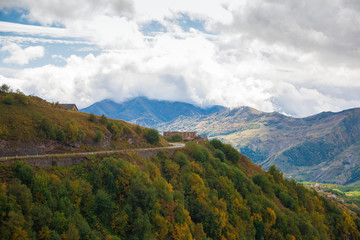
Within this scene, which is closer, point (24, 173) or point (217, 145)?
point (24, 173)

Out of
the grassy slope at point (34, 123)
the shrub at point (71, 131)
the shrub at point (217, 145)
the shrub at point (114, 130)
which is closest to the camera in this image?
the grassy slope at point (34, 123)

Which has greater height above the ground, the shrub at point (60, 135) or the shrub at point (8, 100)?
the shrub at point (8, 100)

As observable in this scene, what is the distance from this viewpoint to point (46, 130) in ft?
186

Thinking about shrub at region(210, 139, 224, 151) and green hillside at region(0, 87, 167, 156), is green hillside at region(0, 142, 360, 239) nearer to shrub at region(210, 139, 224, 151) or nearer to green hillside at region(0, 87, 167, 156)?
green hillside at region(0, 87, 167, 156)

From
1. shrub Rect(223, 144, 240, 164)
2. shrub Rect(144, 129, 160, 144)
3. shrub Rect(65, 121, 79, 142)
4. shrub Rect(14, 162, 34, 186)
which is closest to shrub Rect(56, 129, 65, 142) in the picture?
shrub Rect(65, 121, 79, 142)

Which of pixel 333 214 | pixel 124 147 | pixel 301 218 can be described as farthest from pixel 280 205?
pixel 124 147

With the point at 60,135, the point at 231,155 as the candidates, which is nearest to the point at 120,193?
the point at 60,135

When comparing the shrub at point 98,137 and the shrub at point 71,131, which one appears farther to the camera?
the shrub at point 98,137

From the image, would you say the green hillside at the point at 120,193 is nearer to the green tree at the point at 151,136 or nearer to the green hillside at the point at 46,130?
the green hillside at the point at 46,130

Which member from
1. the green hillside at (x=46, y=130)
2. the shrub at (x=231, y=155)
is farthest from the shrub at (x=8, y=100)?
the shrub at (x=231, y=155)

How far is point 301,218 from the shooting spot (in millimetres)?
93938

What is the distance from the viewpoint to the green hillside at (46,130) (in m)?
51.2

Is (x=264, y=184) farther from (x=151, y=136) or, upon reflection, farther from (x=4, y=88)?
(x=4, y=88)

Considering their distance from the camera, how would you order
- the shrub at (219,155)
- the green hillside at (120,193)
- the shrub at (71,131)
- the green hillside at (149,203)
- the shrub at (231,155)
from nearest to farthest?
the green hillside at (149,203)
the green hillside at (120,193)
the shrub at (71,131)
the shrub at (219,155)
the shrub at (231,155)
